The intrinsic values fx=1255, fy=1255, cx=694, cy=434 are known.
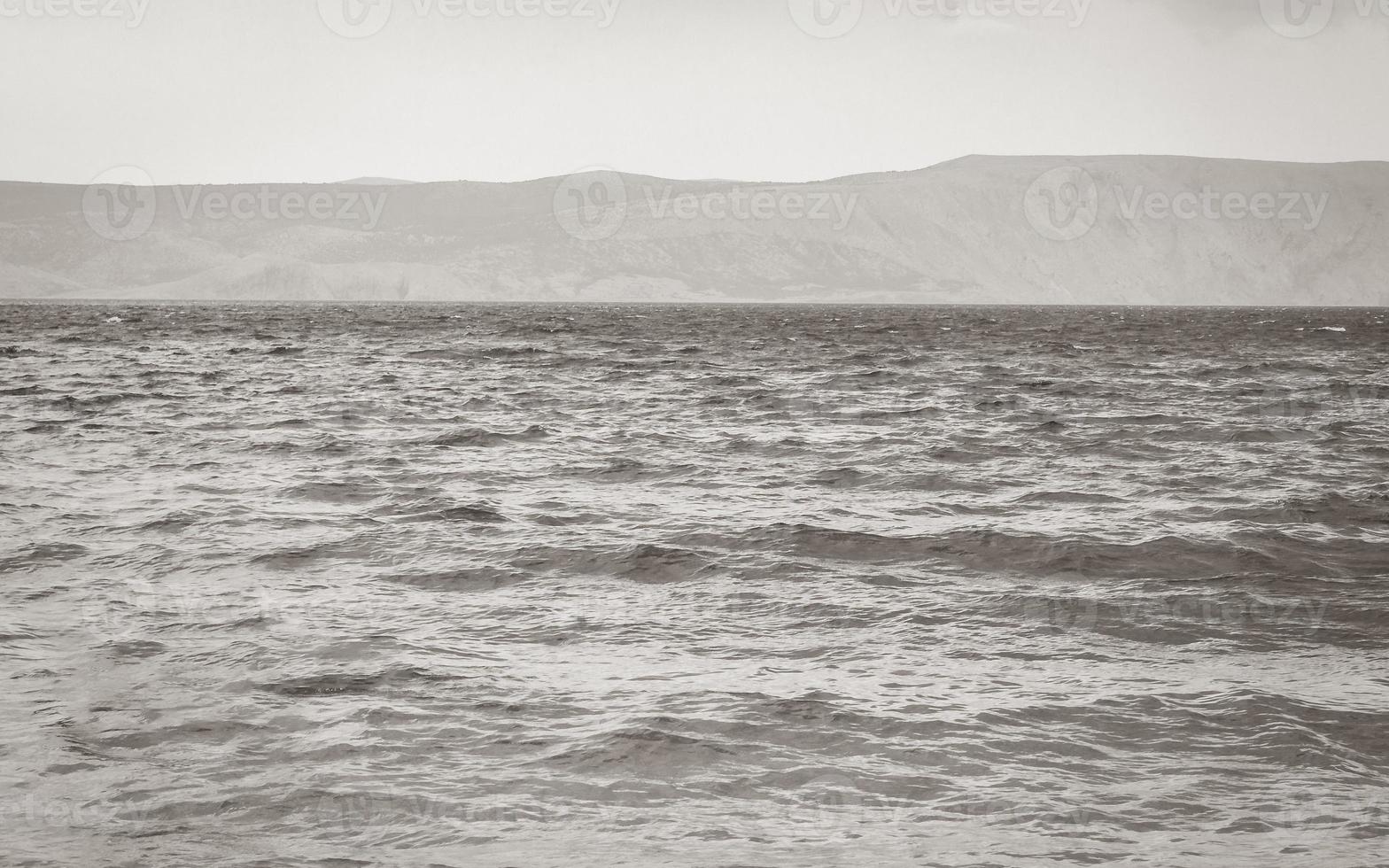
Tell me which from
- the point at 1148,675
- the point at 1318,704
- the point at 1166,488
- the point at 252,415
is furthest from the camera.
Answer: the point at 252,415

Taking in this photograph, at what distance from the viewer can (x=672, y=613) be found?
29.9ft

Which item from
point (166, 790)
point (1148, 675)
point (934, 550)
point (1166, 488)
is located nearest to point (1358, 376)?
point (1166, 488)

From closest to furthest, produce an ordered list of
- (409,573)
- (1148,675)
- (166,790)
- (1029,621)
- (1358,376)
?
1. (166,790)
2. (1148,675)
3. (1029,621)
4. (409,573)
5. (1358,376)

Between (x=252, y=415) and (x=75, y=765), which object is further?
(x=252, y=415)

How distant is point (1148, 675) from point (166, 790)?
5.57m

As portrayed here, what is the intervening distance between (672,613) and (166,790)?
13.5 feet

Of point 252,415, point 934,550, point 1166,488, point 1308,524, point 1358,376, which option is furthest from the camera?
point 1358,376

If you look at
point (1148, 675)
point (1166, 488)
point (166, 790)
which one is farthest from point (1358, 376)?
point (166, 790)

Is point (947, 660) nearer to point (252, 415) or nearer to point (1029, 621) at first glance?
point (1029, 621)

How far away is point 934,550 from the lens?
37.5 ft

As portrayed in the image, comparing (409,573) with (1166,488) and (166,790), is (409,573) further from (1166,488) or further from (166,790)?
(1166,488)

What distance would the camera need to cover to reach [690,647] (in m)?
8.22

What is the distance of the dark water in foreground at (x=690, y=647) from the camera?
5488mm

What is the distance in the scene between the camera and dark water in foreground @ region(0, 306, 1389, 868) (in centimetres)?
549
